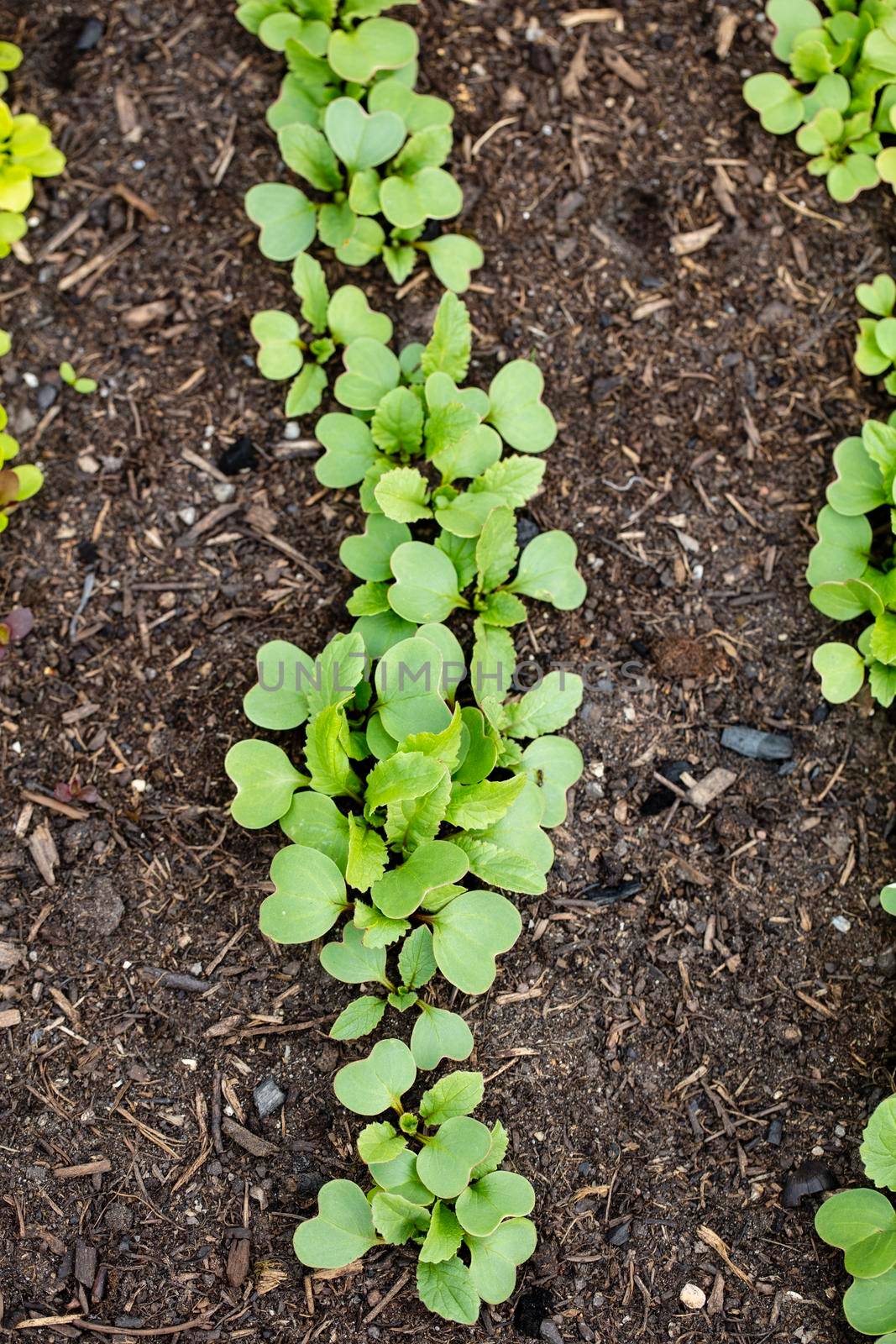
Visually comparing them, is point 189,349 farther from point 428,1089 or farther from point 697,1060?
point 697,1060

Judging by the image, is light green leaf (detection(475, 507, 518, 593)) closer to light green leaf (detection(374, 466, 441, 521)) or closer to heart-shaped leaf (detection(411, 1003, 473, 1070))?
light green leaf (detection(374, 466, 441, 521))

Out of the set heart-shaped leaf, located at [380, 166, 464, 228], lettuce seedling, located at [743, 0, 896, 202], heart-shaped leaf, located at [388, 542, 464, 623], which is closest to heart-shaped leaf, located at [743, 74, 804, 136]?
lettuce seedling, located at [743, 0, 896, 202]

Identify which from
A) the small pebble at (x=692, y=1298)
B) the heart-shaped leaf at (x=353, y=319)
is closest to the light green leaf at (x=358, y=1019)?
the small pebble at (x=692, y=1298)

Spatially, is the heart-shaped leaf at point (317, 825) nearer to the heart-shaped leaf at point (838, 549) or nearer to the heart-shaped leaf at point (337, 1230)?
the heart-shaped leaf at point (337, 1230)

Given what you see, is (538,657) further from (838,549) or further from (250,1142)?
(250,1142)

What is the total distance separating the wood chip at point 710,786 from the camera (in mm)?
2602

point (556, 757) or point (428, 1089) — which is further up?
point (556, 757)

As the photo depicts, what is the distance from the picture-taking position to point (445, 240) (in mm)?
2834

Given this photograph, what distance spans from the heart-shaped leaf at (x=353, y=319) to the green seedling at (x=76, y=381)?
64cm

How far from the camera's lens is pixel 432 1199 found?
2.22m

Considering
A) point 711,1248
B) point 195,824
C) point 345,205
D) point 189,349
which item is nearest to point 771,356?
point 345,205

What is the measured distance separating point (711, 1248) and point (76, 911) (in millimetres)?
1577

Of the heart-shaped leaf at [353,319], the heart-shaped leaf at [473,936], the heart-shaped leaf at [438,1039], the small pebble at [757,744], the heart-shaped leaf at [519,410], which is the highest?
the heart-shaped leaf at [353,319]

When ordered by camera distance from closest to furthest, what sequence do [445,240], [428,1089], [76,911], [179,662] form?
[428,1089]
[76,911]
[179,662]
[445,240]
